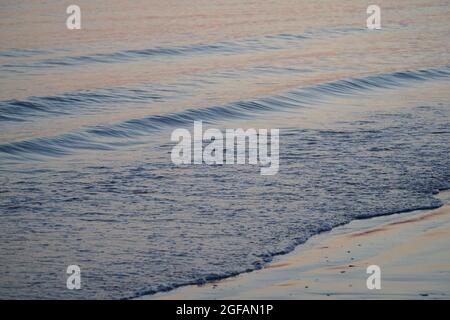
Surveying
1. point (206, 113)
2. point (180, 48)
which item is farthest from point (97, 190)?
point (180, 48)

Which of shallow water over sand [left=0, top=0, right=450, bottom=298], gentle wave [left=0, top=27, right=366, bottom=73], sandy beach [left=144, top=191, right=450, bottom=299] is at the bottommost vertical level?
sandy beach [left=144, top=191, right=450, bottom=299]

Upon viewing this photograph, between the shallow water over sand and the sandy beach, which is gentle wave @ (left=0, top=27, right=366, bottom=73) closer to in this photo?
the shallow water over sand

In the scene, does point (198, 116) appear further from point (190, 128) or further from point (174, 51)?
point (174, 51)

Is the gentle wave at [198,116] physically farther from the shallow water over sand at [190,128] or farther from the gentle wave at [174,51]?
the gentle wave at [174,51]

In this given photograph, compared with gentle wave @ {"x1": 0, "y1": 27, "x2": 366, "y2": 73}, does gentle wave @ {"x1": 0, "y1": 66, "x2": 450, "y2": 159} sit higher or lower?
lower

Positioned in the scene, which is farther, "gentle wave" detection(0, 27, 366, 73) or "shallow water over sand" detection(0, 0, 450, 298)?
"gentle wave" detection(0, 27, 366, 73)

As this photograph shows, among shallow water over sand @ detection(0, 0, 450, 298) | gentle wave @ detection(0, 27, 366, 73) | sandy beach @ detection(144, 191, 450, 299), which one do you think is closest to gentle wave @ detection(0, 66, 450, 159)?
shallow water over sand @ detection(0, 0, 450, 298)

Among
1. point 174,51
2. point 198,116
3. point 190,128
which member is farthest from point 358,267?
point 174,51

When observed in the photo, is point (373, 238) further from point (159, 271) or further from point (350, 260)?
point (159, 271)

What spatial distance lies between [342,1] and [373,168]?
23.5 m

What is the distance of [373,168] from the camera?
1023 cm

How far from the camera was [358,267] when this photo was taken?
7.18 meters

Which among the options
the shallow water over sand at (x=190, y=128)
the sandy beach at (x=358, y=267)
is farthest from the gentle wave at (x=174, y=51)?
the sandy beach at (x=358, y=267)

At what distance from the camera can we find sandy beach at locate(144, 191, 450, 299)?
6648 mm
